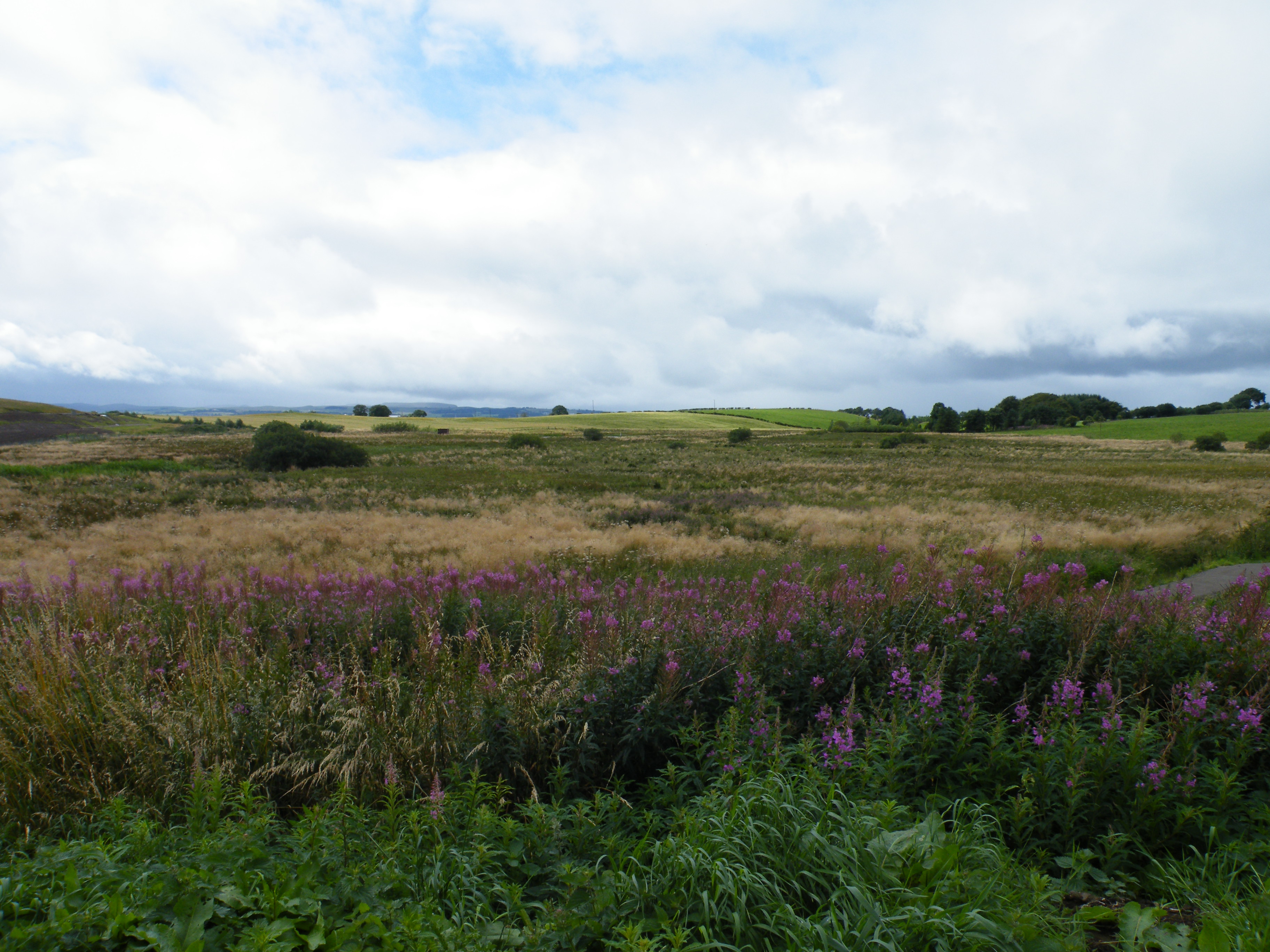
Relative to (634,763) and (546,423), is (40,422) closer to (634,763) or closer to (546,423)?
(546,423)

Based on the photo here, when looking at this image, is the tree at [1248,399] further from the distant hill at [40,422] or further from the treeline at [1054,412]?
the distant hill at [40,422]

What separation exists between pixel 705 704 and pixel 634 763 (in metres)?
0.76

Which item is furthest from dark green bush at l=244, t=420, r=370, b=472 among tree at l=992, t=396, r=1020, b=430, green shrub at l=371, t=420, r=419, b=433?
tree at l=992, t=396, r=1020, b=430

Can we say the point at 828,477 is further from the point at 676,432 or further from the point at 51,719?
the point at 676,432

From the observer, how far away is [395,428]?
8669 centimetres

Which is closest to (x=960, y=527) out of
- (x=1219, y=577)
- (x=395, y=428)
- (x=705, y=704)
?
(x=1219, y=577)

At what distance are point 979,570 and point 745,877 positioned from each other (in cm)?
470

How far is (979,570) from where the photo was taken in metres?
5.87

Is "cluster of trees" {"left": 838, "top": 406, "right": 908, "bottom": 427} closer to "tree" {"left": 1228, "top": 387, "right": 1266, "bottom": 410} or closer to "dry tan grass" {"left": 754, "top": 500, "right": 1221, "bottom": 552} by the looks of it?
"tree" {"left": 1228, "top": 387, "right": 1266, "bottom": 410}

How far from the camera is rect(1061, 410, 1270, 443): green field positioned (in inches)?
2965

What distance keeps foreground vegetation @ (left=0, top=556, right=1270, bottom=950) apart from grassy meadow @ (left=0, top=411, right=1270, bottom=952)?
26 mm

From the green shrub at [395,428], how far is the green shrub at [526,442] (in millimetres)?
26835

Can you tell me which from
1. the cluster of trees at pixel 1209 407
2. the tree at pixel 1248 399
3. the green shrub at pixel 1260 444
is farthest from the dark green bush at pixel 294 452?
the tree at pixel 1248 399

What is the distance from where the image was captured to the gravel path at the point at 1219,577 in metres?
8.49
